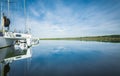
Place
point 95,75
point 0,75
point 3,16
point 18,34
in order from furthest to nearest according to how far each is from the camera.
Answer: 1. point 18,34
2. point 3,16
3. point 95,75
4. point 0,75

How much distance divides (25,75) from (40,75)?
706mm

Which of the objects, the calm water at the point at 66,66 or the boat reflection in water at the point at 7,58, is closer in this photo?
the calm water at the point at 66,66

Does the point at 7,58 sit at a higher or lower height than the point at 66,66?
higher

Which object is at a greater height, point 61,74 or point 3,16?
point 3,16

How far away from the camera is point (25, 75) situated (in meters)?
7.62

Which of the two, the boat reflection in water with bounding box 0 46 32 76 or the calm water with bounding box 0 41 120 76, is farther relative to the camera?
the boat reflection in water with bounding box 0 46 32 76

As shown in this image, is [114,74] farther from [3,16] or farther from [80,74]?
[3,16]

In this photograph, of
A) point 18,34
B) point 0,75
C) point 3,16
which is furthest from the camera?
point 18,34

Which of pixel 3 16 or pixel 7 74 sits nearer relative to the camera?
pixel 7 74

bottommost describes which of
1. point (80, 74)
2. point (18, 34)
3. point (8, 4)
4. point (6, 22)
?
point (80, 74)

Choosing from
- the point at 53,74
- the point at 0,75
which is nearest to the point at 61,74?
the point at 53,74

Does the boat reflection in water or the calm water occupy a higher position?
the boat reflection in water

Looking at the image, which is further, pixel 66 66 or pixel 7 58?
pixel 7 58

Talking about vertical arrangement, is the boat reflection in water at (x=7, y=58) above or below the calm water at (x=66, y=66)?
above
